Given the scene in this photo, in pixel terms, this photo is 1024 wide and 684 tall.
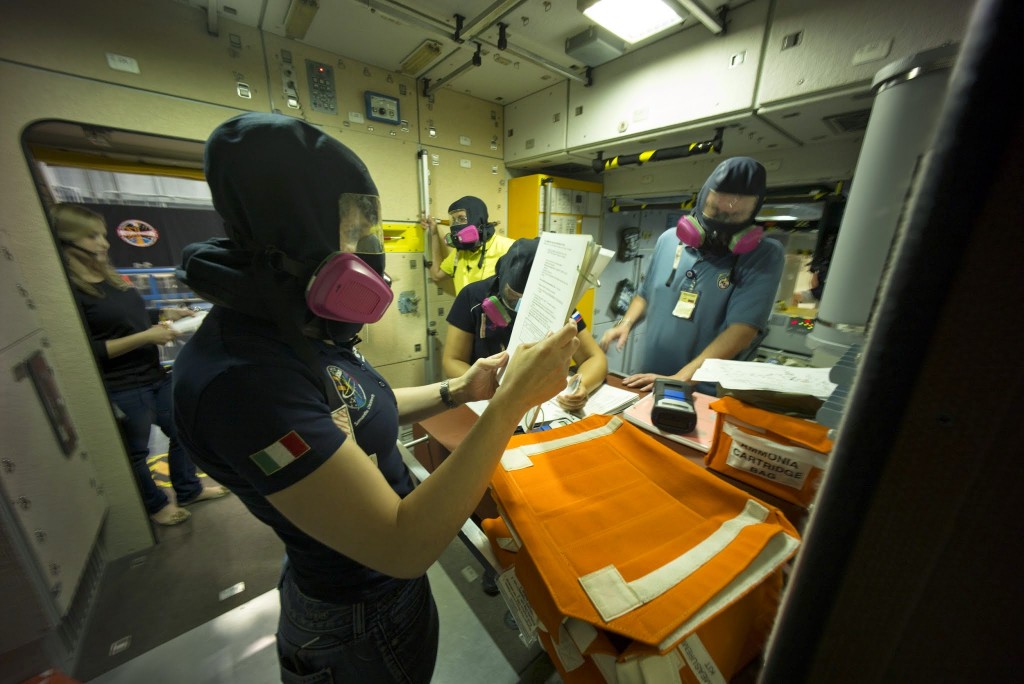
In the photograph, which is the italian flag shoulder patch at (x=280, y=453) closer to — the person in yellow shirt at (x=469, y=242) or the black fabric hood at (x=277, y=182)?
the black fabric hood at (x=277, y=182)

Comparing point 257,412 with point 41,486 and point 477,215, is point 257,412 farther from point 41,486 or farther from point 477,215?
point 477,215

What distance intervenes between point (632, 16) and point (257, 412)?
125 inches

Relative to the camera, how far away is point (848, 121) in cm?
219

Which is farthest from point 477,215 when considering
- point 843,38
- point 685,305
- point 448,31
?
point 843,38

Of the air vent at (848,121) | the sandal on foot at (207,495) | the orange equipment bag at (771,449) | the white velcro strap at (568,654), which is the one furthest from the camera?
the sandal on foot at (207,495)

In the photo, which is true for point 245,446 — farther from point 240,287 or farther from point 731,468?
point 731,468

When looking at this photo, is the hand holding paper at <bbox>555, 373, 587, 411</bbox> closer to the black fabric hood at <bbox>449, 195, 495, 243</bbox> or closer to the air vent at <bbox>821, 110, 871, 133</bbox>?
the black fabric hood at <bbox>449, 195, 495, 243</bbox>

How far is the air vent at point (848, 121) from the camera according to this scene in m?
2.09

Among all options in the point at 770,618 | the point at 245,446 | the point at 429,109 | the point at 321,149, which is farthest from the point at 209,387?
the point at 429,109

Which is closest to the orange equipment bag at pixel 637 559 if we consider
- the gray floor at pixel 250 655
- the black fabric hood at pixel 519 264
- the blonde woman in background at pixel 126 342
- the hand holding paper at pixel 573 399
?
the hand holding paper at pixel 573 399

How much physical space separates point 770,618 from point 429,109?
14.0 ft

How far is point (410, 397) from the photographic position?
4.36 ft

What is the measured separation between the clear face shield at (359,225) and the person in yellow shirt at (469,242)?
2269 millimetres

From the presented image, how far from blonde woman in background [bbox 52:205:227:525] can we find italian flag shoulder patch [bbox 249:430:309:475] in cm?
272
